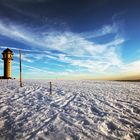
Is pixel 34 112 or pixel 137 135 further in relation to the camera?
pixel 34 112

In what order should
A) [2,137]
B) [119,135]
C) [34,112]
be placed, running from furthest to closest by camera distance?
[34,112], [119,135], [2,137]

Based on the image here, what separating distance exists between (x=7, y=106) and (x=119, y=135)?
7.56m

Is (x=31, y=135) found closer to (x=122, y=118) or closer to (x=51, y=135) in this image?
(x=51, y=135)

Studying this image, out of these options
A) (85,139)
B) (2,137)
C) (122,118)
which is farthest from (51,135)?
(122,118)

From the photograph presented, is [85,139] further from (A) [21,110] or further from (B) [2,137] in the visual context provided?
(A) [21,110]

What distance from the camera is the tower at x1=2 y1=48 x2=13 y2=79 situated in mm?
36000

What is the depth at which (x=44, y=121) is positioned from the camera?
26.0ft

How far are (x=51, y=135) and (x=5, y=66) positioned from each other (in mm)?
33259

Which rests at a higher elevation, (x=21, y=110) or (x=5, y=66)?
(x=5, y=66)

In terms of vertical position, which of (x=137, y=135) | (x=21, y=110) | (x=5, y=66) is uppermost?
(x=5, y=66)

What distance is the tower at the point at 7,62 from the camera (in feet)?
118

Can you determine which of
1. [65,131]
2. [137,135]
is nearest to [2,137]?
[65,131]

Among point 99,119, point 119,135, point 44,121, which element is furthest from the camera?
point 99,119

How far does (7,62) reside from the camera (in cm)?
3650
